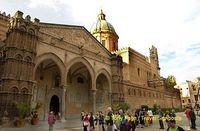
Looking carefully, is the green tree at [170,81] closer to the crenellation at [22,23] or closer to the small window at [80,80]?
the small window at [80,80]

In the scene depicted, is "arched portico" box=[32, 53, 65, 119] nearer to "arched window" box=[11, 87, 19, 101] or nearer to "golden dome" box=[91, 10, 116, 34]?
"arched window" box=[11, 87, 19, 101]

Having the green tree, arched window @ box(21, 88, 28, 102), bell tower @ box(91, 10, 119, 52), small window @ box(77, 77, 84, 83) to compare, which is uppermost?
bell tower @ box(91, 10, 119, 52)

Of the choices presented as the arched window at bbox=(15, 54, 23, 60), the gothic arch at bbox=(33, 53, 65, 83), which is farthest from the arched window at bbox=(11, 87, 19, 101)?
the gothic arch at bbox=(33, 53, 65, 83)

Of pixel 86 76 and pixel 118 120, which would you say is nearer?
pixel 118 120

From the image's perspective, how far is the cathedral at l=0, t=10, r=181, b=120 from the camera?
49.5 feet

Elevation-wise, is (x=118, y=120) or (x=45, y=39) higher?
(x=45, y=39)

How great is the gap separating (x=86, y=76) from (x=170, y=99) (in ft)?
85.6

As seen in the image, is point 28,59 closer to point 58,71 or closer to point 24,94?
point 24,94

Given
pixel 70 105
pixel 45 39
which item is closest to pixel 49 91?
pixel 70 105

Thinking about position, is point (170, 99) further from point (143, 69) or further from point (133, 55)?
point (133, 55)

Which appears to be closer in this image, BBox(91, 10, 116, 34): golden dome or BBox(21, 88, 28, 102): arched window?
BBox(21, 88, 28, 102): arched window

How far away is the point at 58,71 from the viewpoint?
22.9 meters

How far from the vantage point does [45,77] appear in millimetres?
21812

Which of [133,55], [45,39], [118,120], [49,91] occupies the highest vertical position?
[133,55]
